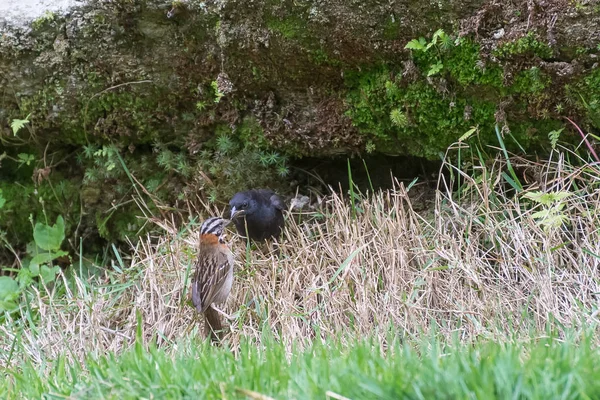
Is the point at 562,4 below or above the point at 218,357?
above

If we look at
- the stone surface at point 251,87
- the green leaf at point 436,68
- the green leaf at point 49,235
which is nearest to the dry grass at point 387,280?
the stone surface at point 251,87

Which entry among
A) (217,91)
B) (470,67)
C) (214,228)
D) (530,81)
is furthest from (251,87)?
(530,81)

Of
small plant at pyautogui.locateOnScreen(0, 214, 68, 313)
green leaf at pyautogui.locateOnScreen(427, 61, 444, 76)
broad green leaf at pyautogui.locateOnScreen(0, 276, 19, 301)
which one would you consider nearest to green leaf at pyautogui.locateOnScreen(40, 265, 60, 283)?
small plant at pyautogui.locateOnScreen(0, 214, 68, 313)

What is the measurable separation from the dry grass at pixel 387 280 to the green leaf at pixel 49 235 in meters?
0.59

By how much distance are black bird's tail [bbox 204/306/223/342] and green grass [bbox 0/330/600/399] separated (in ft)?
3.63

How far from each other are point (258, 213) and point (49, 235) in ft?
5.91

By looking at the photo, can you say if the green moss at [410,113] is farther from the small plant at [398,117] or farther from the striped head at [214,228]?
the striped head at [214,228]

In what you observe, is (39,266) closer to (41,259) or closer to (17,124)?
(41,259)

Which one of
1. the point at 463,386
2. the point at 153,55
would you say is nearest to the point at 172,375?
the point at 463,386

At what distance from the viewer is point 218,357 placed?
2.97 m

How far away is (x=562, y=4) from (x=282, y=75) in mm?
1789

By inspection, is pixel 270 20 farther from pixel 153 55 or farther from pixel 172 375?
pixel 172 375

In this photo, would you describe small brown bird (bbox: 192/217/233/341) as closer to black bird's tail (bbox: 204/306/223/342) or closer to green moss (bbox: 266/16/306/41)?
black bird's tail (bbox: 204/306/223/342)

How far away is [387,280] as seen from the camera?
171 inches
